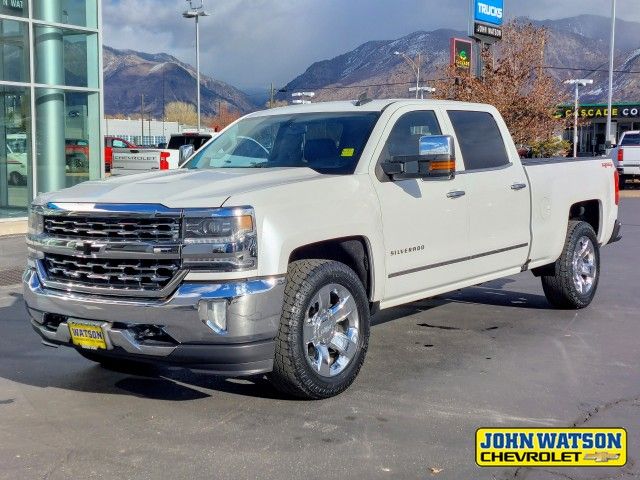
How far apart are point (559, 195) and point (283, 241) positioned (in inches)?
155

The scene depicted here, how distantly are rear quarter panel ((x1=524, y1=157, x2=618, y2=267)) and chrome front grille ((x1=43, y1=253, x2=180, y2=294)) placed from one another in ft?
13.0

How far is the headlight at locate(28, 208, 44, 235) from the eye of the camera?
5656 millimetres

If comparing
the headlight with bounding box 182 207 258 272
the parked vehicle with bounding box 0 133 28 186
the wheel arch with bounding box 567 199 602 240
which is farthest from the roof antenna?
the parked vehicle with bounding box 0 133 28 186

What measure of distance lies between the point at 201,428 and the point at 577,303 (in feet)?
15.7

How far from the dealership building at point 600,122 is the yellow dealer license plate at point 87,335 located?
51.6 m

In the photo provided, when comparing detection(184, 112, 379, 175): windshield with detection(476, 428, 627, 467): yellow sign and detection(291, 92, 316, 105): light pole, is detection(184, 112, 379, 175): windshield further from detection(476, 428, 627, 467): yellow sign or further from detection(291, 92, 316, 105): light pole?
detection(291, 92, 316, 105): light pole

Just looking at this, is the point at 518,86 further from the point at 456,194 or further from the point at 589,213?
the point at 456,194

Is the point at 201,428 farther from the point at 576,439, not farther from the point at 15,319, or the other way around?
the point at 15,319

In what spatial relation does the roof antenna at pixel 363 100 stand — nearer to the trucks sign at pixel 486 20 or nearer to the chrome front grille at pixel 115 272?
the chrome front grille at pixel 115 272

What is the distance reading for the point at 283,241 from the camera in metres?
5.14

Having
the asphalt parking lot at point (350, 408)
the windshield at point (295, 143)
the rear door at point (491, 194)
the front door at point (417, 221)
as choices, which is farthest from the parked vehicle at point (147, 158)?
the front door at point (417, 221)

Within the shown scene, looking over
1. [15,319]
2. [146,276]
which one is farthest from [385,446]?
[15,319]

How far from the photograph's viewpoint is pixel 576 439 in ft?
15.9

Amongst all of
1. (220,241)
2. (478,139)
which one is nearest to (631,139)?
(478,139)
